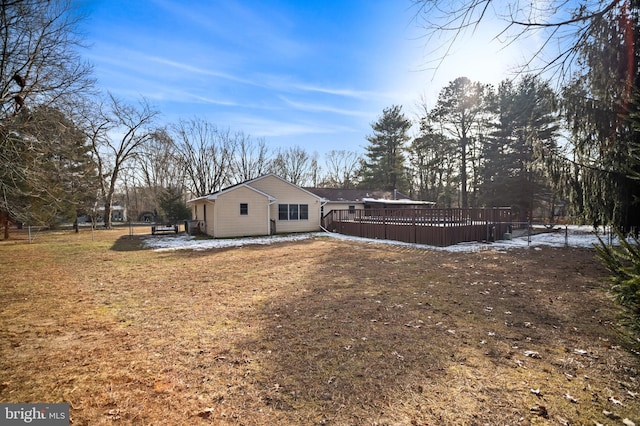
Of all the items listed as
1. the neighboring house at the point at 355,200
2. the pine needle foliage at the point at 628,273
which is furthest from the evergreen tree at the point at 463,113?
the pine needle foliage at the point at 628,273

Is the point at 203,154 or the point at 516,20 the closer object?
the point at 516,20

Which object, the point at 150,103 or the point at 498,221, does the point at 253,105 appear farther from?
the point at 498,221

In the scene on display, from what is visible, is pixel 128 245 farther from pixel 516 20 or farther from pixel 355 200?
pixel 355 200

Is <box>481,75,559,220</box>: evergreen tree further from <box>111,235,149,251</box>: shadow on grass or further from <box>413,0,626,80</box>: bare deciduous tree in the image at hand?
<box>111,235,149,251</box>: shadow on grass

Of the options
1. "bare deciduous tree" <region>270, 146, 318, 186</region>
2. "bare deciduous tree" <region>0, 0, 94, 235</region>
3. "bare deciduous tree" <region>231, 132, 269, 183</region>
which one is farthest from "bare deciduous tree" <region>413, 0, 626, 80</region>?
"bare deciduous tree" <region>270, 146, 318, 186</region>

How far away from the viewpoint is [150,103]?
2744cm

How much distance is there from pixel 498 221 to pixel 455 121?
595 inches

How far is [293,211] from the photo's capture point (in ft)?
63.4

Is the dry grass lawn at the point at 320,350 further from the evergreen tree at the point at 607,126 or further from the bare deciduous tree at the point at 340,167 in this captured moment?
the bare deciduous tree at the point at 340,167

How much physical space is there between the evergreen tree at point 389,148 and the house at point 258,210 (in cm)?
1492

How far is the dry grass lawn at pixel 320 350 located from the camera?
230 centimetres

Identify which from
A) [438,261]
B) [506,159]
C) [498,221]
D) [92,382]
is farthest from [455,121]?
[92,382]

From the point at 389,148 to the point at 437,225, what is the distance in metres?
22.4

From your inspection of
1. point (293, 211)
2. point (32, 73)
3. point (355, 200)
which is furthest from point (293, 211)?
point (32, 73)
